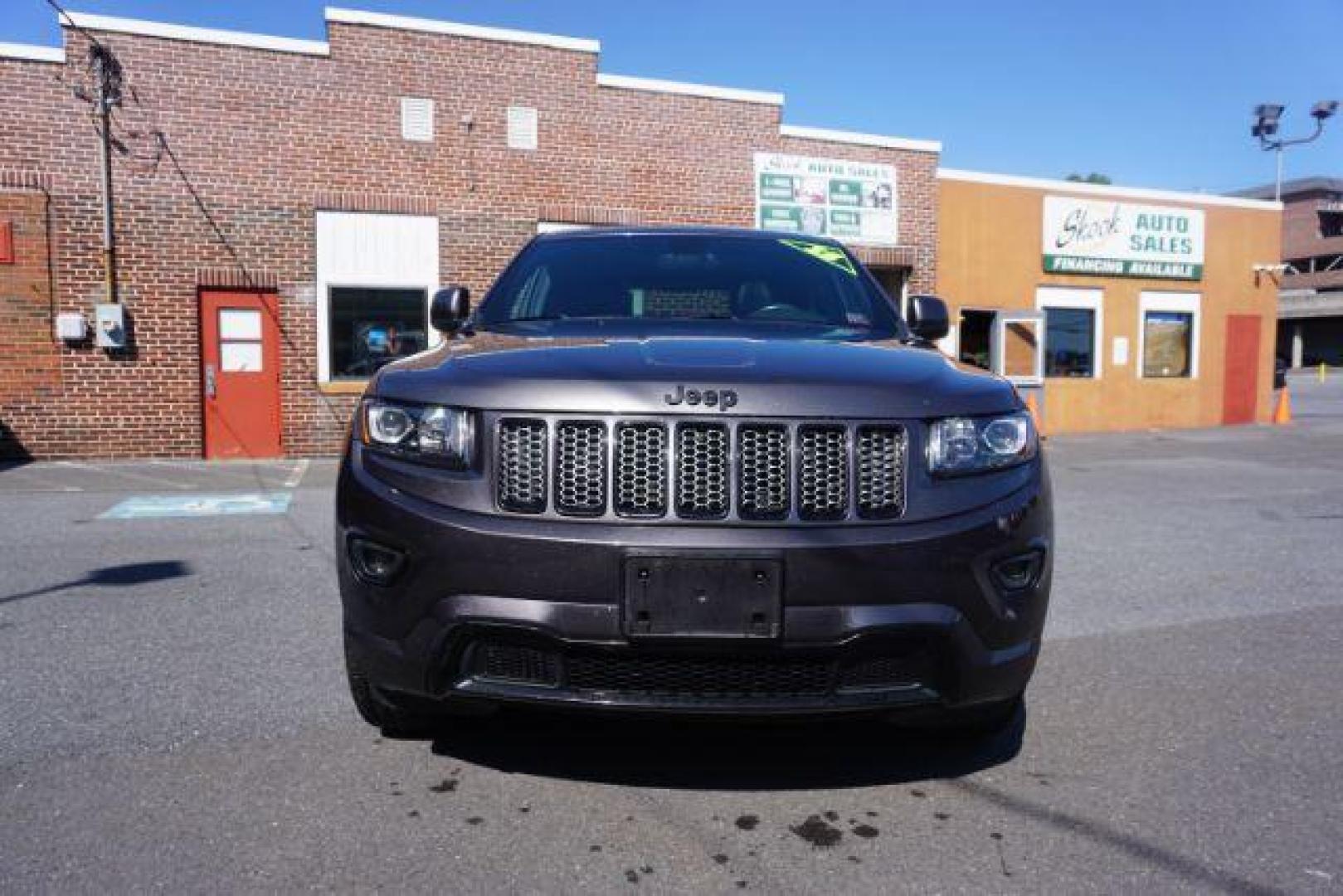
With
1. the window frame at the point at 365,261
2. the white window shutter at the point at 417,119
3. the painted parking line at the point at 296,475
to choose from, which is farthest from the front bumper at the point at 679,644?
the white window shutter at the point at 417,119

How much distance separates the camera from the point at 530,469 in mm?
→ 2600

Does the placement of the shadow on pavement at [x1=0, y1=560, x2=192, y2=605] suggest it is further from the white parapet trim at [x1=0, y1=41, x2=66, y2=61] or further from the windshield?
the white parapet trim at [x1=0, y1=41, x2=66, y2=61]

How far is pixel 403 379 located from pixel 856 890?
177cm

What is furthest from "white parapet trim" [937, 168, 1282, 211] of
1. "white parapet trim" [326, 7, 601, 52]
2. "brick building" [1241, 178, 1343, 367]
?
"brick building" [1241, 178, 1343, 367]

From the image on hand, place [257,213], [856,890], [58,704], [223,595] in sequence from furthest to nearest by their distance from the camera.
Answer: [257,213] → [223,595] → [58,704] → [856,890]

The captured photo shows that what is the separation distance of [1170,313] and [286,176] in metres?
16.3

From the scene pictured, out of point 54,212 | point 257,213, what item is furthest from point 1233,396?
point 54,212

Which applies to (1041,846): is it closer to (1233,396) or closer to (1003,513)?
(1003,513)

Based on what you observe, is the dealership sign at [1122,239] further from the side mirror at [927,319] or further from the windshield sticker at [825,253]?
the side mirror at [927,319]

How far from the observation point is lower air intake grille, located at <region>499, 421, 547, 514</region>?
102 inches

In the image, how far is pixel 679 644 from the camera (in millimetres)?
2473

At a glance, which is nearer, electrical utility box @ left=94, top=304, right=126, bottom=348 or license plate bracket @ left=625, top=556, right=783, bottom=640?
license plate bracket @ left=625, top=556, right=783, bottom=640

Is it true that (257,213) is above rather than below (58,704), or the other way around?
above

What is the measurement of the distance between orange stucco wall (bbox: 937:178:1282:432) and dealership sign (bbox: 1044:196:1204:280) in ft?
0.50
